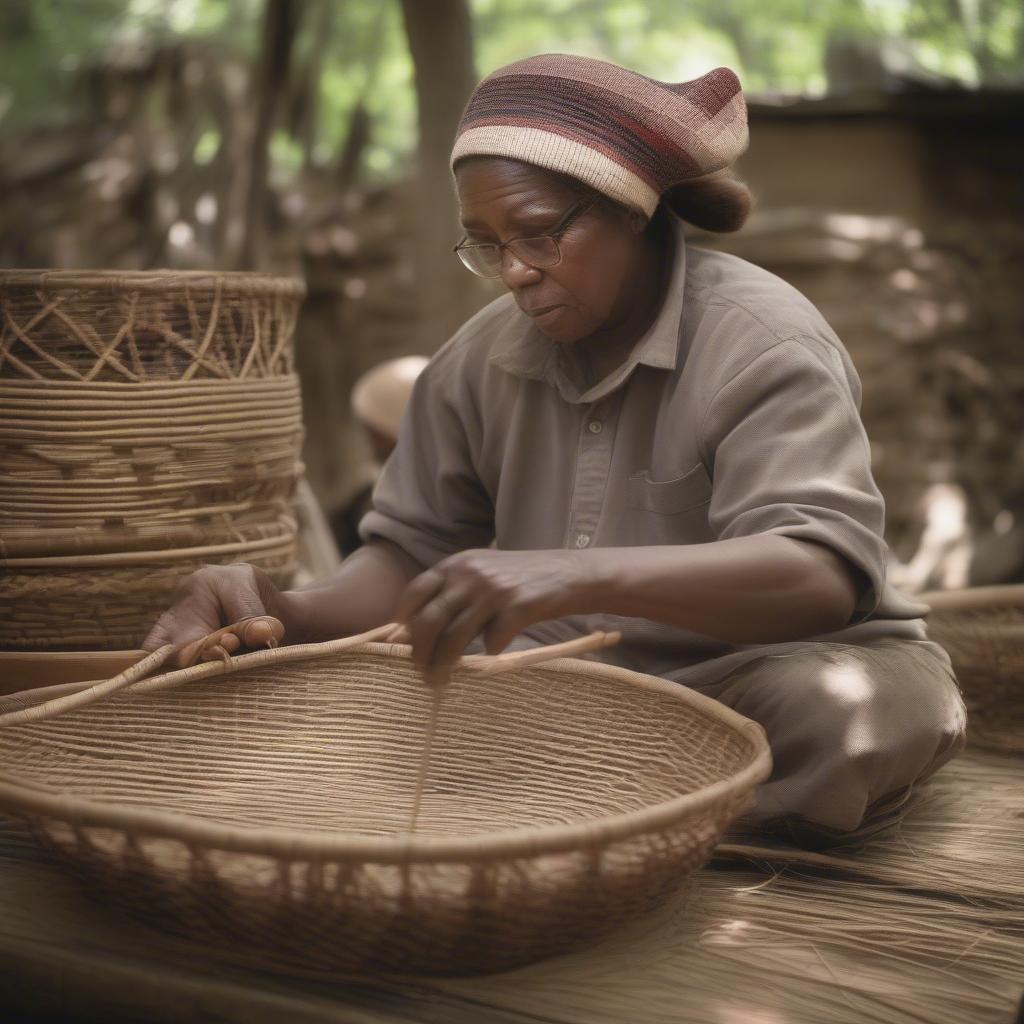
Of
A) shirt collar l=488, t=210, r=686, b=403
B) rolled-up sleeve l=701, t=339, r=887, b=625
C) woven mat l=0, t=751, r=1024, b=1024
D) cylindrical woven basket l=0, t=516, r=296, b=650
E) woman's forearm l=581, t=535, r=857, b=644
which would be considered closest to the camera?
woven mat l=0, t=751, r=1024, b=1024

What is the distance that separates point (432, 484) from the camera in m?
2.30

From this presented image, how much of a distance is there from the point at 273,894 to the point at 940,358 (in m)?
4.39

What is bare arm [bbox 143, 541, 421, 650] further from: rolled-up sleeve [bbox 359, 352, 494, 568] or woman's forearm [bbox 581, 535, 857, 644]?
woman's forearm [bbox 581, 535, 857, 644]

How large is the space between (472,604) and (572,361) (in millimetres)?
708

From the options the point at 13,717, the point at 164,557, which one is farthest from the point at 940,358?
the point at 13,717

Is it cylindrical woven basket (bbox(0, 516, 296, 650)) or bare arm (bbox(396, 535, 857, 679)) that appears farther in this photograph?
cylindrical woven basket (bbox(0, 516, 296, 650))

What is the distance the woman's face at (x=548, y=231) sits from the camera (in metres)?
1.84

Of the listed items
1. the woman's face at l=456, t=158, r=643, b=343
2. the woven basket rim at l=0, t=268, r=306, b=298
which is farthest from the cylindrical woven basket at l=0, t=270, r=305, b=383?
the woman's face at l=456, t=158, r=643, b=343

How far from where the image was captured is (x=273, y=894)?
1.29 metres

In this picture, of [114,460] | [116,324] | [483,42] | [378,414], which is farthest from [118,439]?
[483,42]

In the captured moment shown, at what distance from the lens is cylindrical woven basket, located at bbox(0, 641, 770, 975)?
4.23ft

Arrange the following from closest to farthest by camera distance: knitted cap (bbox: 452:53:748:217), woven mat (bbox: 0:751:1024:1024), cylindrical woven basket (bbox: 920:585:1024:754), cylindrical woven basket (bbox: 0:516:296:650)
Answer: woven mat (bbox: 0:751:1024:1024)
knitted cap (bbox: 452:53:748:217)
cylindrical woven basket (bbox: 0:516:296:650)
cylindrical woven basket (bbox: 920:585:1024:754)

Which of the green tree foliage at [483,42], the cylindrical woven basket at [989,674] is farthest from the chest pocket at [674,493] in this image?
the green tree foliage at [483,42]

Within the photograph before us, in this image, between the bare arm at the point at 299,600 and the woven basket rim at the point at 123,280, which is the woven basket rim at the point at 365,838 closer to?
the bare arm at the point at 299,600
